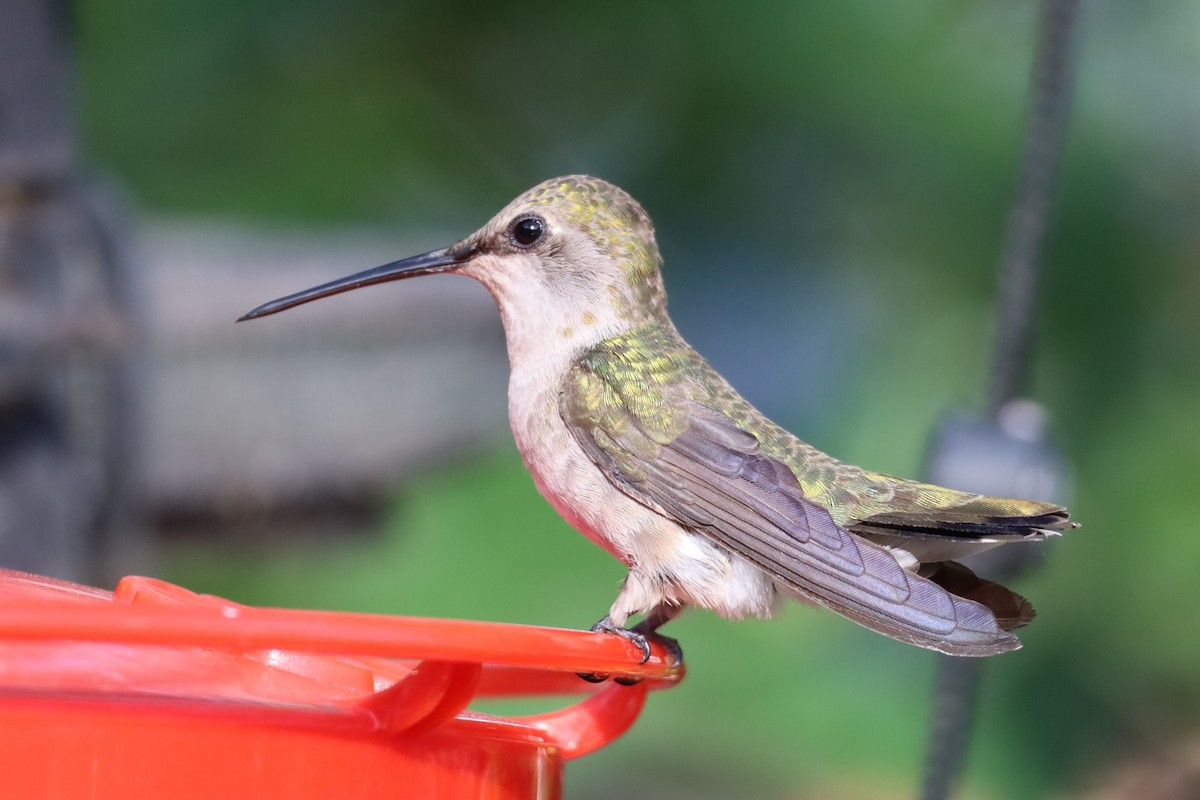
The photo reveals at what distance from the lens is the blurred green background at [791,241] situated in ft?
13.7

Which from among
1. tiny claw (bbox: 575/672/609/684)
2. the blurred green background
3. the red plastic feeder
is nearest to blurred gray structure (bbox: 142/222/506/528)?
the blurred green background

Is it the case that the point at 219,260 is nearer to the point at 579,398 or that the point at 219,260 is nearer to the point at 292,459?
the point at 292,459

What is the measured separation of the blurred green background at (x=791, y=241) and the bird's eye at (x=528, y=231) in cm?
229

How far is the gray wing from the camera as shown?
60.2 inches

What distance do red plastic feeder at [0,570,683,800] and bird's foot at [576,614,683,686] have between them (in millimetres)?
201

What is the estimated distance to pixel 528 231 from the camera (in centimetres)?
204

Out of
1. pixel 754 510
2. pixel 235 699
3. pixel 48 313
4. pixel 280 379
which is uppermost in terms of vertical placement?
pixel 280 379

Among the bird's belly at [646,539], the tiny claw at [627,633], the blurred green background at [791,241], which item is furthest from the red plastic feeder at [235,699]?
the blurred green background at [791,241]

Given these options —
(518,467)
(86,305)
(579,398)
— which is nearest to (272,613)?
(579,398)

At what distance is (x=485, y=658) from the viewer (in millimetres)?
981

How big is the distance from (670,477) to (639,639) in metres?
0.35

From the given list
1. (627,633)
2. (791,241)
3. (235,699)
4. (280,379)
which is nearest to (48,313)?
(627,633)

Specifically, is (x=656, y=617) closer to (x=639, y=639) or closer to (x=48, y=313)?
(x=639, y=639)

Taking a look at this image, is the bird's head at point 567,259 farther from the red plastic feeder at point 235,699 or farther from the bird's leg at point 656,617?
the red plastic feeder at point 235,699
